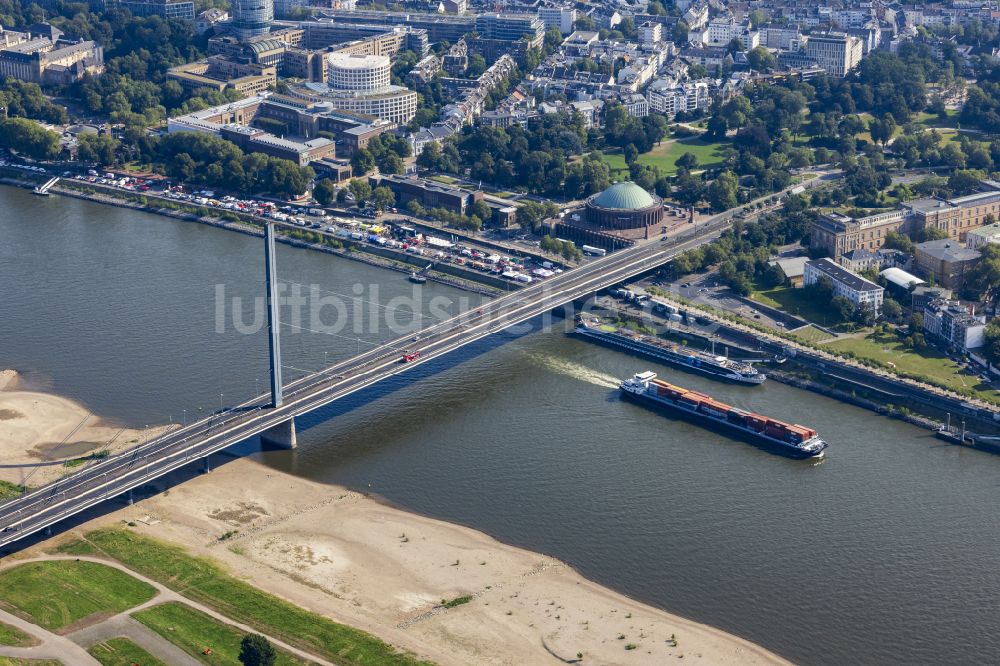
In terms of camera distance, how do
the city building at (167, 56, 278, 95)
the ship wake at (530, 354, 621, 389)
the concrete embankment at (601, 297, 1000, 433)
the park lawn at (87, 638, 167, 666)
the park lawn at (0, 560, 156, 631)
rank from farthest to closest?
the city building at (167, 56, 278, 95), the ship wake at (530, 354, 621, 389), the concrete embankment at (601, 297, 1000, 433), the park lawn at (0, 560, 156, 631), the park lawn at (87, 638, 167, 666)

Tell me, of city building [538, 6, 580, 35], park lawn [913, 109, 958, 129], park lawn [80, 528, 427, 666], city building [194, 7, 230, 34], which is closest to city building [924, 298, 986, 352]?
park lawn [80, 528, 427, 666]

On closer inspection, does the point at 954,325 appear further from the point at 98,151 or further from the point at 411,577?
the point at 98,151

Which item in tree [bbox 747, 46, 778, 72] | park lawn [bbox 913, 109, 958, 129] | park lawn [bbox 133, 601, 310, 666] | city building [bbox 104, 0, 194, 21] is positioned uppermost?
city building [bbox 104, 0, 194, 21]

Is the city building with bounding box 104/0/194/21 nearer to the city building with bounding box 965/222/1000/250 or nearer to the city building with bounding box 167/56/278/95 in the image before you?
the city building with bounding box 167/56/278/95

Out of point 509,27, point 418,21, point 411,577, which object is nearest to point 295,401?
point 411,577

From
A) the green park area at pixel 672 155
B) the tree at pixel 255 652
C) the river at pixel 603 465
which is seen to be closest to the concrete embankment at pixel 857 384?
the river at pixel 603 465

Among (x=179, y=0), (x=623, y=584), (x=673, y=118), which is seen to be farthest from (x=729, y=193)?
(x=179, y=0)

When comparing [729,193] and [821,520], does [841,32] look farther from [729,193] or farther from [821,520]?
[821,520]
